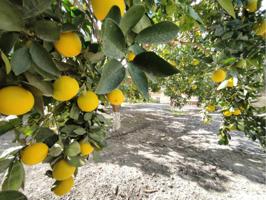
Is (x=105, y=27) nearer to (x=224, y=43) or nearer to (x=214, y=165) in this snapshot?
(x=224, y=43)

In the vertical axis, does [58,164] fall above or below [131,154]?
above

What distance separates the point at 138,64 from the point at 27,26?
281 mm

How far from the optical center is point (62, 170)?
2.66 ft

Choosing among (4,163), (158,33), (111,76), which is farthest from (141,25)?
(4,163)

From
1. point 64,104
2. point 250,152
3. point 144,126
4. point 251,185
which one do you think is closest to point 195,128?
point 144,126

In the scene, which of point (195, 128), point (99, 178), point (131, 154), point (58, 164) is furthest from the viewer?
point (195, 128)

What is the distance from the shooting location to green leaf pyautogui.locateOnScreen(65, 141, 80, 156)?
0.81m

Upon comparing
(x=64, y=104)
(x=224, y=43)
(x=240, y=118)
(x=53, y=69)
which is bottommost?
(x=240, y=118)

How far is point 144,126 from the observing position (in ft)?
22.8

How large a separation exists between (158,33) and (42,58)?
0.92 feet

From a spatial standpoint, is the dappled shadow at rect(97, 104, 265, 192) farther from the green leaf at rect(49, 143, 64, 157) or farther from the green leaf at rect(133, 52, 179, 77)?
the green leaf at rect(133, 52, 179, 77)

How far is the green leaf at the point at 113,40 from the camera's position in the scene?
1.46 ft

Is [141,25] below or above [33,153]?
above

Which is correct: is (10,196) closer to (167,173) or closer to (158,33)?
(158,33)
